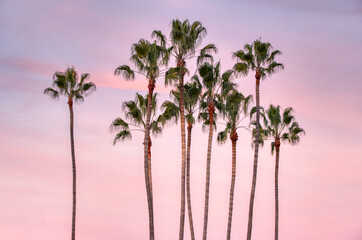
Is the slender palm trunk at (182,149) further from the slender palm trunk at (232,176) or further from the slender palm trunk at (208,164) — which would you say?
the slender palm trunk at (232,176)

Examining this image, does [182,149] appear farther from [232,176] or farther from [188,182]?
[232,176]

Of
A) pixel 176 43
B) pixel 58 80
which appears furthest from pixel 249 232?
pixel 58 80

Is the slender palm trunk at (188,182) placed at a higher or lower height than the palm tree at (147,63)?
lower

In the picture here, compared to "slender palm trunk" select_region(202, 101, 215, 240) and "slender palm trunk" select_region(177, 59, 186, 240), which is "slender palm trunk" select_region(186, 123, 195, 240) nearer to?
"slender palm trunk" select_region(202, 101, 215, 240)

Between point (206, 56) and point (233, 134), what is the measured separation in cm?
941

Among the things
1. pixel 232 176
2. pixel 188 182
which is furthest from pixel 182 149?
pixel 232 176

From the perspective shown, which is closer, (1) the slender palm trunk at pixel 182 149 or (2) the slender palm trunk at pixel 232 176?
(1) the slender palm trunk at pixel 182 149

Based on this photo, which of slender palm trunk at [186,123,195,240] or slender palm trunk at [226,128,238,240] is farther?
slender palm trunk at [226,128,238,240]

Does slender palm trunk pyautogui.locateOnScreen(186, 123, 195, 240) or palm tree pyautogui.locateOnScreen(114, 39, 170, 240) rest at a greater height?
palm tree pyautogui.locateOnScreen(114, 39, 170, 240)

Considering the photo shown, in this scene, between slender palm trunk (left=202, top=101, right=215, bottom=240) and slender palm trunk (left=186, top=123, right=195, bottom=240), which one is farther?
slender palm trunk (left=202, top=101, right=215, bottom=240)

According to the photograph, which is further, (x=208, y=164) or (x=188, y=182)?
(x=208, y=164)

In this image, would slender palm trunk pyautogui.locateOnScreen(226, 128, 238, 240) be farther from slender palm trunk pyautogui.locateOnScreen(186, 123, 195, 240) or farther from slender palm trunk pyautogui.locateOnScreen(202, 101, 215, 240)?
slender palm trunk pyautogui.locateOnScreen(186, 123, 195, 240)

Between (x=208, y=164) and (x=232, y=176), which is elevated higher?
(x=208, y=164)

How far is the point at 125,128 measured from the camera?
5619 cm
